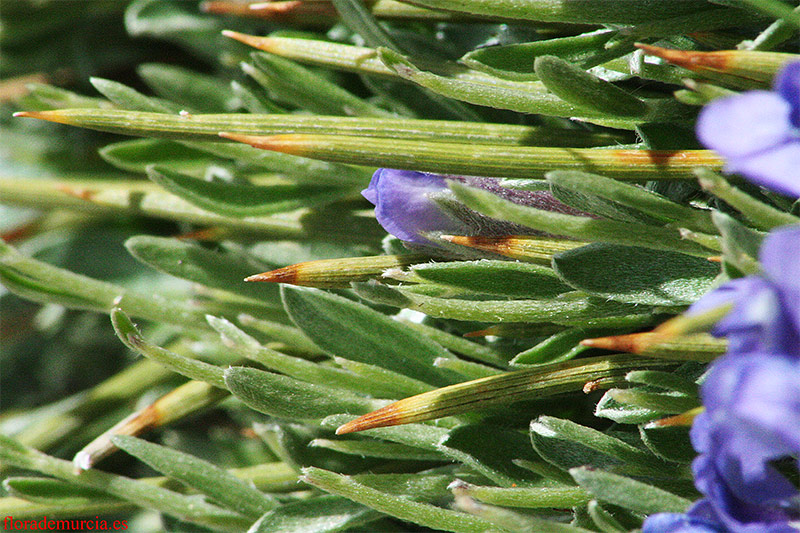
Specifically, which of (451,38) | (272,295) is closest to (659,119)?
(451,38)

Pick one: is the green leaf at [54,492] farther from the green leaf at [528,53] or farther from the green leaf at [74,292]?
the green leaf at [528,53]

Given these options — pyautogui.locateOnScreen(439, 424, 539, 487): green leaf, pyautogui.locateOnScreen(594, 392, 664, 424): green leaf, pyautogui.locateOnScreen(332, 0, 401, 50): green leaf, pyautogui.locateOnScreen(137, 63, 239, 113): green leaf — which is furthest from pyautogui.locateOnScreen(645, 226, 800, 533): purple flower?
pyautogui.locateOnScreen(137, 63, 239, 113): green leaf

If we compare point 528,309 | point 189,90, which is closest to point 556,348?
point 528,309

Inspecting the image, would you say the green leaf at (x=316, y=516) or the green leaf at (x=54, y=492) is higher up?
the green leaf at (x=316, y=516)

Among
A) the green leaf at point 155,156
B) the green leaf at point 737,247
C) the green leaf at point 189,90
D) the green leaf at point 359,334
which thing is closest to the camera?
the green leaf at point 737,247

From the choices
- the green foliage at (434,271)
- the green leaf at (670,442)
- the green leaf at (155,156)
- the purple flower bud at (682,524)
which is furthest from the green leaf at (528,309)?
the green leaf at (155,156)

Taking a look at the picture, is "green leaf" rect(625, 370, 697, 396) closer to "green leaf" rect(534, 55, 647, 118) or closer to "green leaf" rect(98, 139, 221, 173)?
"green leaf" rect(534, 55, 647, 118)

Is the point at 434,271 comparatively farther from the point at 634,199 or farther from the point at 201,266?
the point at 201,266
